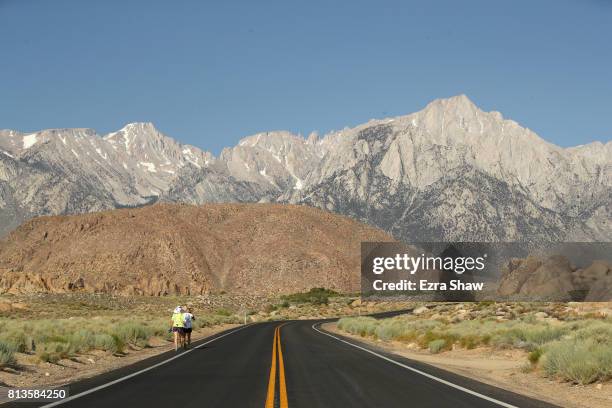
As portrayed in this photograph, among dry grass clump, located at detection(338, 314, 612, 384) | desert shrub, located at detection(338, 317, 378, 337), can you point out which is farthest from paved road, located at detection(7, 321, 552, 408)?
desert shrub, located at detection(338, 317, 378, 337)

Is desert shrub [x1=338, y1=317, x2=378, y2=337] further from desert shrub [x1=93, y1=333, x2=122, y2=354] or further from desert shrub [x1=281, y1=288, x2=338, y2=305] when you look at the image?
desert shrub [x1=281, y1=288, x2=338, y2=305]

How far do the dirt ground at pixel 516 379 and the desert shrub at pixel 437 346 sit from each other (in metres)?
0.46

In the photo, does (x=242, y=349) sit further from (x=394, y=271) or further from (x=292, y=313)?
(x=394, y=271)

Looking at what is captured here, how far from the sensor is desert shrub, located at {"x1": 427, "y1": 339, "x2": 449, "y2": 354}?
31.3m

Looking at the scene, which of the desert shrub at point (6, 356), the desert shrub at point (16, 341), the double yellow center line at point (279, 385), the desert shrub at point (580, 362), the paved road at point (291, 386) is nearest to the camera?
the double yellow center line at point (279, 385)

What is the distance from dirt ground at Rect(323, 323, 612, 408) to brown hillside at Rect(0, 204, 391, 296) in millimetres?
105028

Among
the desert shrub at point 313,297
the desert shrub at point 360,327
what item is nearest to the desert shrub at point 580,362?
the desert shrub at point 360,327

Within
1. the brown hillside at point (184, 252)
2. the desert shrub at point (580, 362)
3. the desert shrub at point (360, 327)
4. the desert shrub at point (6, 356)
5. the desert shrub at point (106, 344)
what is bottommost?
the desert shrub at point (360, 327)

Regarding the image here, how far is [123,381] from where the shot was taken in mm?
17344

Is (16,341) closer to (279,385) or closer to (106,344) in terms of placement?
(106,344)

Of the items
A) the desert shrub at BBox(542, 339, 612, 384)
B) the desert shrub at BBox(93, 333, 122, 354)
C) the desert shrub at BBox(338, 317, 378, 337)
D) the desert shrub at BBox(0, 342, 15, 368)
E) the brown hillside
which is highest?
the brown hillside

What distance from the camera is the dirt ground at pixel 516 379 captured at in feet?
49.6

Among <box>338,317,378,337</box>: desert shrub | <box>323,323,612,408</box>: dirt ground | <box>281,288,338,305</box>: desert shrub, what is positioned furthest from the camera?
<box>281,288,338,305</box>: desert shrub

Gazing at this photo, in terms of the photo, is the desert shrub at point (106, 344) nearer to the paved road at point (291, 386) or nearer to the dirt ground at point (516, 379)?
the paved road at point (291, 386)
